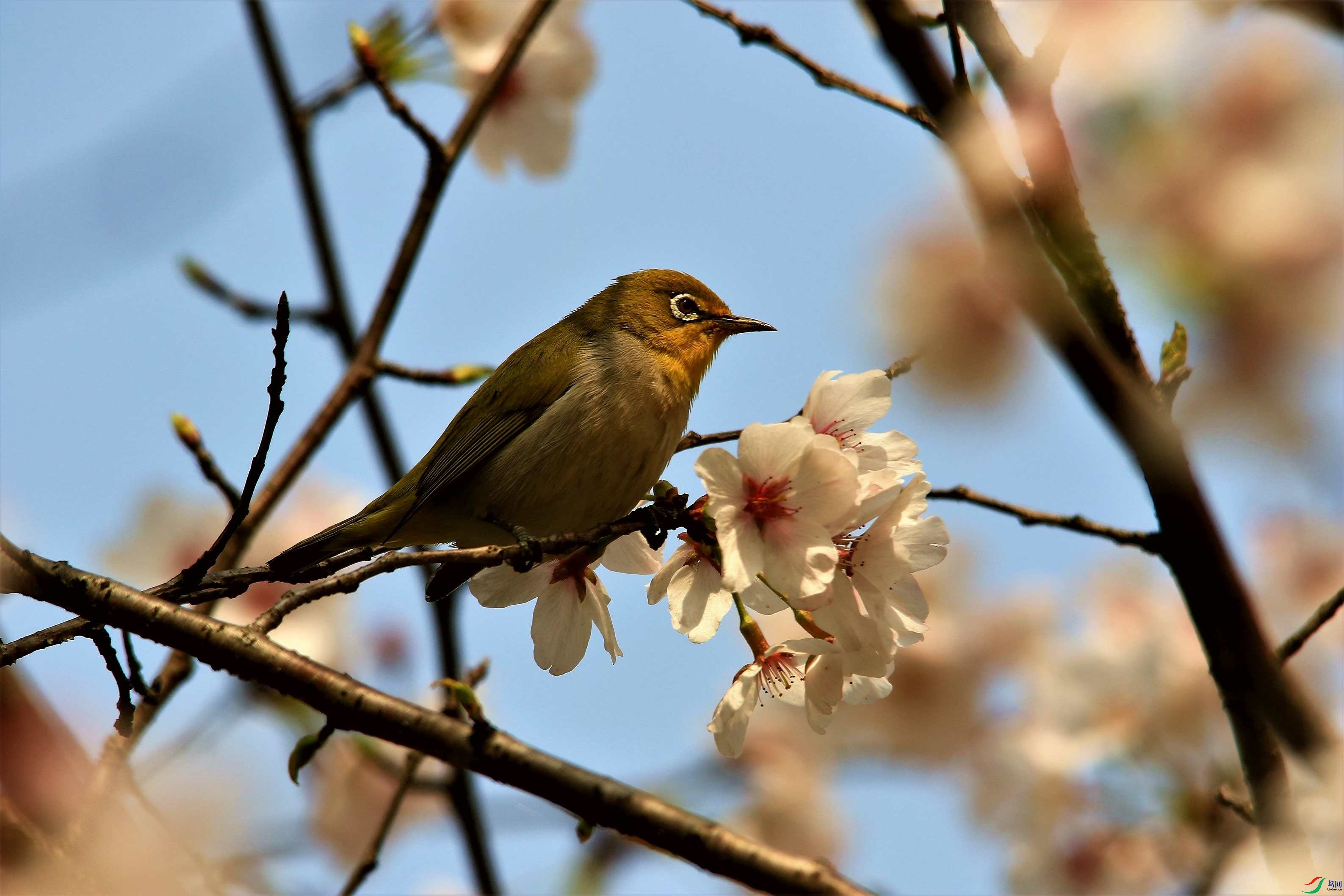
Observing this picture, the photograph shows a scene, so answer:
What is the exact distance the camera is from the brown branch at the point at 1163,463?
112 inches

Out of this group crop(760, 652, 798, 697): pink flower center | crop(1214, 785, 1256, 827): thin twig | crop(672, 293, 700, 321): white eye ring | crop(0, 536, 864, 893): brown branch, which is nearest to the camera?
crop(0, 536, 864, 893): brown branch

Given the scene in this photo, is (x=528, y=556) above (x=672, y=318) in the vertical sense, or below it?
below

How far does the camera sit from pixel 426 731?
274cm

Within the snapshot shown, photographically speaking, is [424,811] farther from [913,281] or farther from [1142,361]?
[1142,361]

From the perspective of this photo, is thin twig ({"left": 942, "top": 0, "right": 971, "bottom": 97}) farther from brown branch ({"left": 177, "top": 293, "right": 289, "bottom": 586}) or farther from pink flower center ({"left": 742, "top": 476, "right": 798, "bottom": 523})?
brown branch ({"left": 177, "top": 293, "right": 289, "bottom": 586})

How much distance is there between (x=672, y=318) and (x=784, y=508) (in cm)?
307

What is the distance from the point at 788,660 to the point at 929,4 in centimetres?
217

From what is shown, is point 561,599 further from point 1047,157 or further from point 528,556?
point 1047,157

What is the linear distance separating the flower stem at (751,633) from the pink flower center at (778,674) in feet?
0.20

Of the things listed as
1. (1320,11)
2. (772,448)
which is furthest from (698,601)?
(1320,11)

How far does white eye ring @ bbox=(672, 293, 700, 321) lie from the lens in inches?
228

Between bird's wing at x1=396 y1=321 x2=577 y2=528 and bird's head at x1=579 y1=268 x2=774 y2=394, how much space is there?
0.34 metres

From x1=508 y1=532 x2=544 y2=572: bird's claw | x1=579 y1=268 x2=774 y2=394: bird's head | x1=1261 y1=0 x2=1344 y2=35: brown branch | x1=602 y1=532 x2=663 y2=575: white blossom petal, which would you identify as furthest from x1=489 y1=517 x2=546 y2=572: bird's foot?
x1=1261 y1=0 x2=1344 y2=35: brown branch

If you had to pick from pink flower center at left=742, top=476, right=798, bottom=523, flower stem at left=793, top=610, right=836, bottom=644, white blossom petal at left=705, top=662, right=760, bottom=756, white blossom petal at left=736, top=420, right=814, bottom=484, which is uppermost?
white blossom petal at left=736, top=420, right=814, bottom=484
